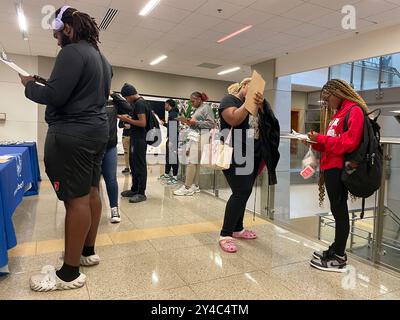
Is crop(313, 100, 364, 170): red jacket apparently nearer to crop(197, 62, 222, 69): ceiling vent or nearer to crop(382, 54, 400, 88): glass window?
crop(382, 54, 400, 88): glass window

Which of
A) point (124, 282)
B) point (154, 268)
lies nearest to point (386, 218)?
point (154, 268)

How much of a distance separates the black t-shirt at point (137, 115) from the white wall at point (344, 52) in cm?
457

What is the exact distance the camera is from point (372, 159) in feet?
5.78

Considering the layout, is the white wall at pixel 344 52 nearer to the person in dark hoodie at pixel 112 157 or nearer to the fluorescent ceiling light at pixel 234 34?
the fluorescent ceiling light at pixel 234 34

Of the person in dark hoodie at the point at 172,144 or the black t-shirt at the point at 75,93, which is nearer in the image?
the black t-shirt at the point at 75,93


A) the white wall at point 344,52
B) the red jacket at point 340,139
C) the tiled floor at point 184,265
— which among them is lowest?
the tiled floor at point 184,265

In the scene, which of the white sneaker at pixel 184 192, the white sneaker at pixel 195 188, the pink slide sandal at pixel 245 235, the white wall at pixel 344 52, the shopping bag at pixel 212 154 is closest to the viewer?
the shopping bag at pixel 212 154

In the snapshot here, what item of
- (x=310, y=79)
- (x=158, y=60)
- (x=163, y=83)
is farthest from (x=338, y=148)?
(x=310, y=79)

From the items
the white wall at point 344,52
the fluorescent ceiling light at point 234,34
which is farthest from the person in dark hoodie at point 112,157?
the white wall at point 344,52

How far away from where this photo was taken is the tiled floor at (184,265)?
1659 mm

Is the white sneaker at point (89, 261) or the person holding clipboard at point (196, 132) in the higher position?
the person holding clipboard at point (196, 132)
